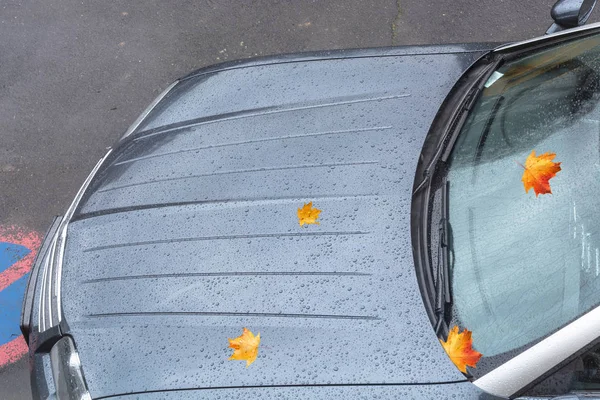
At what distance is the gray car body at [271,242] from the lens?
81.0 inches

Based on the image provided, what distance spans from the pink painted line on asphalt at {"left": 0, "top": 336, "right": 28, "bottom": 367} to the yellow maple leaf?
1909 millimetres

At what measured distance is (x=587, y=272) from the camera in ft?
6.83

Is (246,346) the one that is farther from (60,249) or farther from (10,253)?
(10,253)

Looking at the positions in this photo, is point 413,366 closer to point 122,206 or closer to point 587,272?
point 587,272

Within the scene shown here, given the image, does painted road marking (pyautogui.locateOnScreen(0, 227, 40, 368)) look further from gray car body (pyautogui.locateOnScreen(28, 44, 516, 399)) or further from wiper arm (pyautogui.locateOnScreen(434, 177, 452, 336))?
wiper arm (pyautogui.locateOnScreen(434, 177, 452, 336))

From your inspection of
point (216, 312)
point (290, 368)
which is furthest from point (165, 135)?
point (290, 368)

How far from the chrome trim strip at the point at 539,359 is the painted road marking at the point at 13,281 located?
2507mm

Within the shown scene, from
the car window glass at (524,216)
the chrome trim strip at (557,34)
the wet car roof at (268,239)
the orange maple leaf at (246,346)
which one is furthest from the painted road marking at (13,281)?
the chrome trim strip at (557,34)

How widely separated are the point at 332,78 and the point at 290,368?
1363mm

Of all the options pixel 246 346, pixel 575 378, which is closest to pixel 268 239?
pixel 246 346

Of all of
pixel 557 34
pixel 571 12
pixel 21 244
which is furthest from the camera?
pixel 21 244

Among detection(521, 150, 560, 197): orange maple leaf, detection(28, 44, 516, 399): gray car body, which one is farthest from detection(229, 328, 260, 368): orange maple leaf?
detection(521, 150, 560, 197): orange maple leaf

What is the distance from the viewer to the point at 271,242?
229 cm

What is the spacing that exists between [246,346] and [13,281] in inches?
77.6
